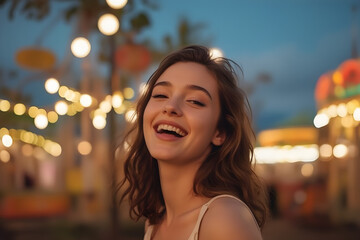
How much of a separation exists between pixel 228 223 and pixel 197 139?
324mm

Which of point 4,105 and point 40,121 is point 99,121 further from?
point 4,105

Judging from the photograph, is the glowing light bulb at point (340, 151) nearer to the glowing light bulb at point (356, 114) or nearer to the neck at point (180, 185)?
the glowing light bulb at point (356, 114)

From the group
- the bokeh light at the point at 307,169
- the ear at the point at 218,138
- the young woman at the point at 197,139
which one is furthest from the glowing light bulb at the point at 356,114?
the bokeh light at the point at 307,169

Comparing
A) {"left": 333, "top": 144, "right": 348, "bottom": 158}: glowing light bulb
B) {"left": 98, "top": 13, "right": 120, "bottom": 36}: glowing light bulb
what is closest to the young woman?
{"left": 98, "top": 13, "right": 120, "bottom": 36}: glowing light bulb

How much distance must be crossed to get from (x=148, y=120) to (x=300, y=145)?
921 inches

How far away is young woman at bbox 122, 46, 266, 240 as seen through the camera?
1.54 m

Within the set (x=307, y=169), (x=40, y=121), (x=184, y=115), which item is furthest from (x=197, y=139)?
(x=307, y=169)

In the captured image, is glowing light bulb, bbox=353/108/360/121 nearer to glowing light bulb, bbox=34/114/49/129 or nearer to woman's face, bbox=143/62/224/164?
glowing light bulb, bbox=34/114/49/129

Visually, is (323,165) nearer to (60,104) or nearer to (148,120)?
(60,104)

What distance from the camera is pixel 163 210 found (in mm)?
1868

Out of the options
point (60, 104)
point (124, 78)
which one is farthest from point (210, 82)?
point (124, 78)

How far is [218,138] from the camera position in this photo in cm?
165

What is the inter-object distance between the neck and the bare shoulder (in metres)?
0.20

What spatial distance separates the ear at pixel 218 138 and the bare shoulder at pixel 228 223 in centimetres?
27
